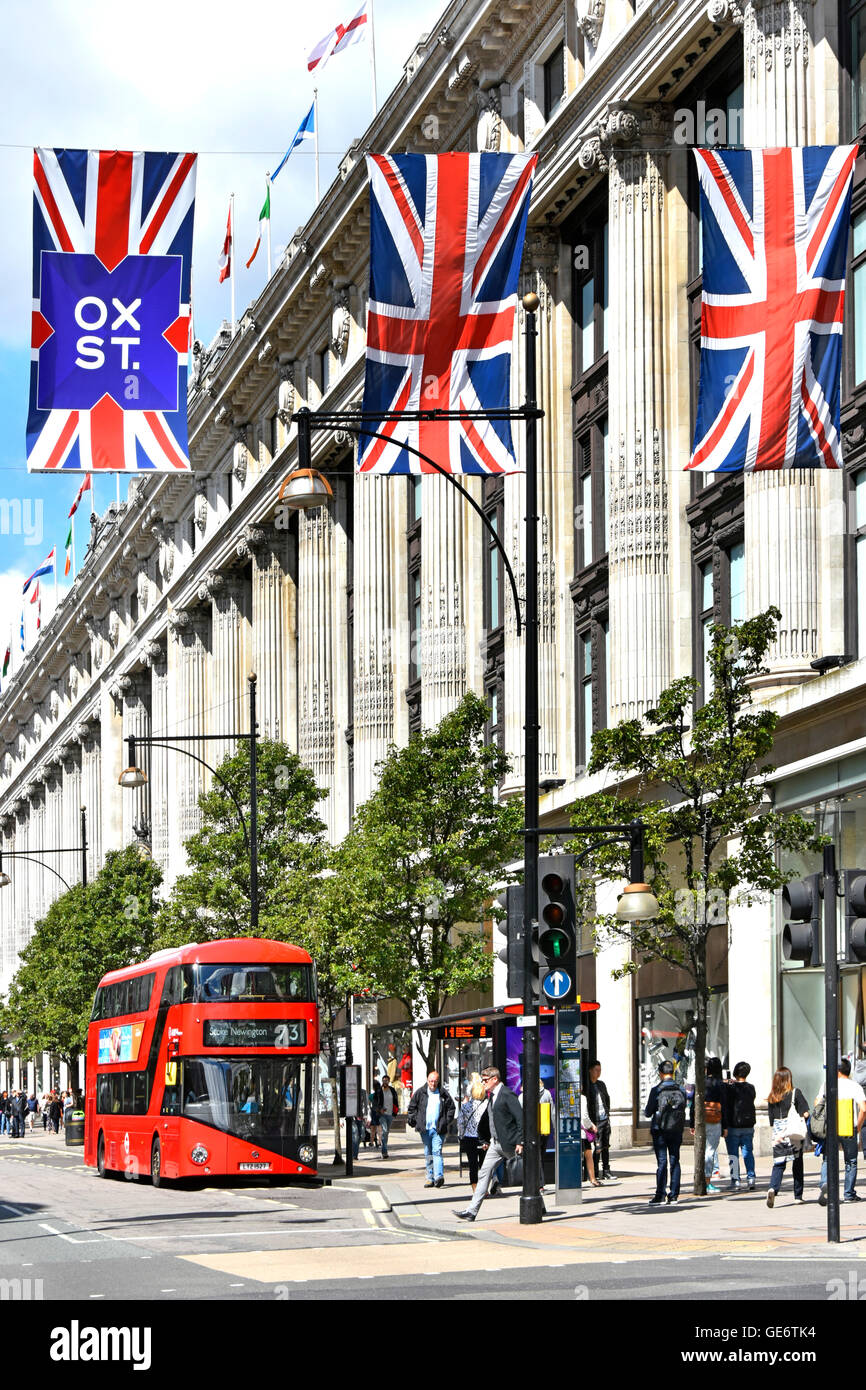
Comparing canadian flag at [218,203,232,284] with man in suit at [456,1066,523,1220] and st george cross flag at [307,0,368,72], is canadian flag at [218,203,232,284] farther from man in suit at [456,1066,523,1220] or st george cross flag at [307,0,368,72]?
man in suit at [456,1066,523,1220]

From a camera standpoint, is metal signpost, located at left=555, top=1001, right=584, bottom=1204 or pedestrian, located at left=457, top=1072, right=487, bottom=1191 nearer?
metal signpost, located at left=555, top=1001, right=584, bottom=1204

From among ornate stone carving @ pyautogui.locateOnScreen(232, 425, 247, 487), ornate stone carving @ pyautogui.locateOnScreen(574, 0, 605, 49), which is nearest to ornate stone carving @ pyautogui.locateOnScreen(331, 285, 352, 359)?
ornate stone carving @ pyautogui.locateOnScreen(232, 425, 247, 487)

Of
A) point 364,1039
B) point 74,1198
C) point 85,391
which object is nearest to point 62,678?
point 364,1039

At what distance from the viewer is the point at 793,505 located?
115ft

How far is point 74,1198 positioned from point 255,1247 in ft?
43.6

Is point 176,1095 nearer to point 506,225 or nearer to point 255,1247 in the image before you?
point 255,1247

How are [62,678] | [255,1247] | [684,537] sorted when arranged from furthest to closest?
1. [62,678]
2. [684,537]
3. [255,1247]

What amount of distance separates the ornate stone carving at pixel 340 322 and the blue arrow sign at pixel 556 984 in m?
45.7

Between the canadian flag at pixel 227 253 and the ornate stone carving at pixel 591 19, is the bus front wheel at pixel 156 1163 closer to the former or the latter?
the ornate stone carving at pixel 591 19

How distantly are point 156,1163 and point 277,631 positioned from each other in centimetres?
4169

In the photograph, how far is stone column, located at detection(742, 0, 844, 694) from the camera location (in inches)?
1379

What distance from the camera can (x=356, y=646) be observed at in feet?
212

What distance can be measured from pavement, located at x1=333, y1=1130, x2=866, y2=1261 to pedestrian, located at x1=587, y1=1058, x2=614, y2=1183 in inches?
15.1

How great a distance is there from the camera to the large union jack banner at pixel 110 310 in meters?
24.7
